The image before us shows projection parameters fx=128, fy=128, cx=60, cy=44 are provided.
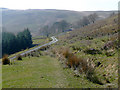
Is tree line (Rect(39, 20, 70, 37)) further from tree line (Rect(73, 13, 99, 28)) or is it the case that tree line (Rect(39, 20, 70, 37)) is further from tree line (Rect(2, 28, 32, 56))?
tree line (Rect(2, 28, 32, 56))

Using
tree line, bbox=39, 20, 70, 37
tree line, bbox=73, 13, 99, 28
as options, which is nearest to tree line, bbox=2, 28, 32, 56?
tree line, bbox=73, 13, 99, 28

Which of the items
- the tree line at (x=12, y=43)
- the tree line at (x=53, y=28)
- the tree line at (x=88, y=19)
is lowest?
the tree line at (x=12, y=43)

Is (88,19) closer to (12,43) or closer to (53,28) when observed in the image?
(53,28)

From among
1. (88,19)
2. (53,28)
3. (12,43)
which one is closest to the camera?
(12,43)

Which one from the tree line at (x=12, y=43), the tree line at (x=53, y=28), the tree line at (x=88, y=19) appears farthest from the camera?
the tree line at (x=53, y=28)

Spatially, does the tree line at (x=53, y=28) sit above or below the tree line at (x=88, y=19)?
below

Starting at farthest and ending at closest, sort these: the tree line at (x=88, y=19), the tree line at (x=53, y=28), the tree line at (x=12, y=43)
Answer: the tree line at (x=53, y=28)
the tree line at (x=88, y=19)
the tree line at (x=12, y=43)

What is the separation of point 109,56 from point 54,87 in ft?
22.7

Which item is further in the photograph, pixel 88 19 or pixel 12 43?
pixel 88 19

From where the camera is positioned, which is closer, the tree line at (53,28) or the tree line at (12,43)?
the tree line at (12,43)

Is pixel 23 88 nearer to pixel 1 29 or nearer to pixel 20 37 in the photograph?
pixel 1 29

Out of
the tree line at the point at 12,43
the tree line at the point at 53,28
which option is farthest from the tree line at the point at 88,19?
the tree line at the point at 12,43

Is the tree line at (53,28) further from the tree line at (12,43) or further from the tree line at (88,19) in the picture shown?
the tree line at (12,43)

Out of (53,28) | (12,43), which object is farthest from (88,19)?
→ (12,43)
